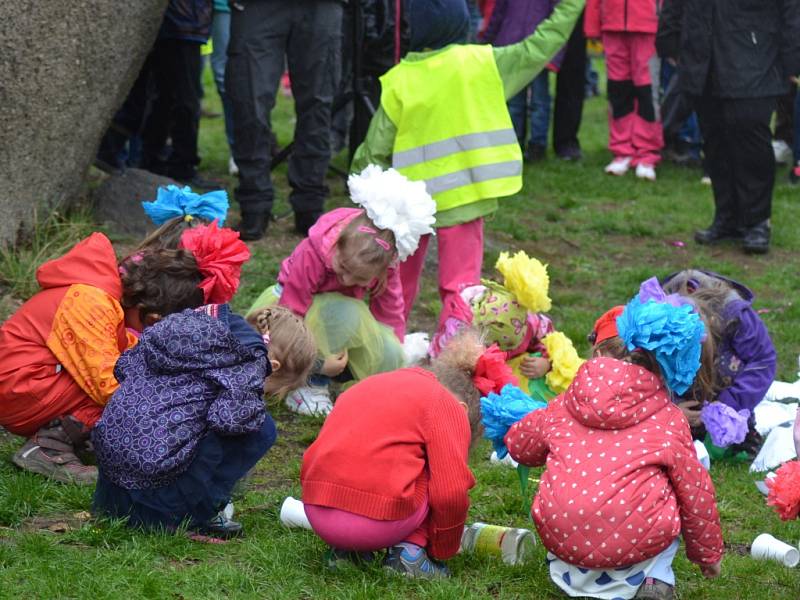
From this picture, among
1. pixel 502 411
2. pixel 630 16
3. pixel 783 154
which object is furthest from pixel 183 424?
pixel 783 154

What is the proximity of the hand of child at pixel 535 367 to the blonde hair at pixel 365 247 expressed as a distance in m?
0.91

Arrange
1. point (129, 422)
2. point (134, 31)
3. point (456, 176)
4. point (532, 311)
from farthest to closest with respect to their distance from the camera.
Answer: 1. point (134, 31)
2. point (456, 176)
3. point (532, 311)
4. point (129, 422)

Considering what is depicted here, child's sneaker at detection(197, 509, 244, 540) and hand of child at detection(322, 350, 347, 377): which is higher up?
child's sneaker at detection(197, 509, 244, 540)

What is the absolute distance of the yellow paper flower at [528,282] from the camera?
5816mm

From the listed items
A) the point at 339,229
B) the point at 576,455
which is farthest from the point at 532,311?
the point at 576,455

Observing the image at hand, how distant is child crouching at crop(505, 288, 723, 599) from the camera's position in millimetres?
3604

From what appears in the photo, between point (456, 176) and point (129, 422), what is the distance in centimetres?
294

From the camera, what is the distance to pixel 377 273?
5641 millimetres

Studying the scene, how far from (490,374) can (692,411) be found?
55.1 inches

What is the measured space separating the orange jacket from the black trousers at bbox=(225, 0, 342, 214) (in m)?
2.92

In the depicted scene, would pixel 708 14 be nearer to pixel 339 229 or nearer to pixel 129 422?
pixel 339 229

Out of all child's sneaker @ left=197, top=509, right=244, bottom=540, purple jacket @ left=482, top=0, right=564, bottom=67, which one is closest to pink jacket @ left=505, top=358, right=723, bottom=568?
child's sneaker @ left=197, top=509, right=244, bottom=540

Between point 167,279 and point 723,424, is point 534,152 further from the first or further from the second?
point 167,279

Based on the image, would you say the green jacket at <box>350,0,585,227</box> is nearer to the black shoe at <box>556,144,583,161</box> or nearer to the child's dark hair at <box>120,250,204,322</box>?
the child's dark hair at <box>120,250,204,322</box>
